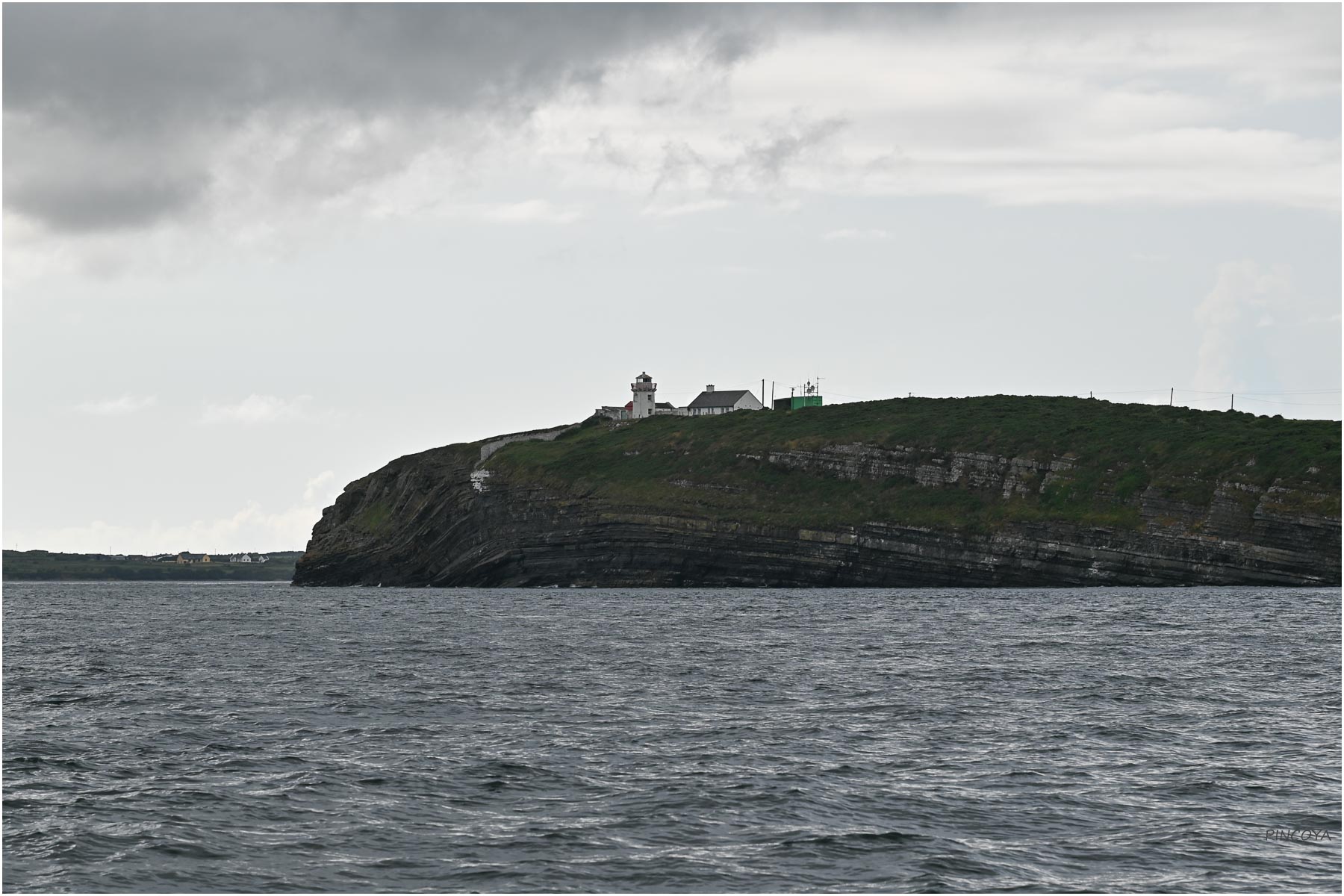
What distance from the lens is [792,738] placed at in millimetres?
35031

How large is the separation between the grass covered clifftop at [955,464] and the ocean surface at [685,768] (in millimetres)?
82244

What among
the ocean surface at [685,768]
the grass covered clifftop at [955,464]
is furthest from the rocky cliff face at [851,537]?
the ocean surface at [685,768]

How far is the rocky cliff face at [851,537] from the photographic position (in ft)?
443

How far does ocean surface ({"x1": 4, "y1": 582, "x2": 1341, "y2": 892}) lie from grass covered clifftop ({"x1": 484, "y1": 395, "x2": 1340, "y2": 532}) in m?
82.2

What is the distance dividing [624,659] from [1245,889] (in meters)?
38.3

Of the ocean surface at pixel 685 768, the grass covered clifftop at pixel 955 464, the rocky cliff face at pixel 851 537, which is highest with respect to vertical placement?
the grass covered clifftop at pixel 955 464

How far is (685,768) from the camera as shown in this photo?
30.9m

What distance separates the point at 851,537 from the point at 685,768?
12774cm

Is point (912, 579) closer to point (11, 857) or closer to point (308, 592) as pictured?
point (308, 592)

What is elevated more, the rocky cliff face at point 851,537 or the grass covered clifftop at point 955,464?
the grass covered clifftop at point 955,464

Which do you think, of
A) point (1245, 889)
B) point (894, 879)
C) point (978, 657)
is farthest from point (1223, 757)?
point (978, 657)

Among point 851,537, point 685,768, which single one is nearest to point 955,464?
point 851,537

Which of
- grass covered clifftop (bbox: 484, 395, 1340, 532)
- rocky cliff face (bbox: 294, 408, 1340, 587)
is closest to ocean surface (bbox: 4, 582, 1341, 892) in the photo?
rocky cliff face (bbox: 294, 408, 1340, 587)

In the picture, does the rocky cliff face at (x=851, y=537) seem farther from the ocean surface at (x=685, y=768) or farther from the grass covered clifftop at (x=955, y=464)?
the ocean surface at (x=685, y=768)
